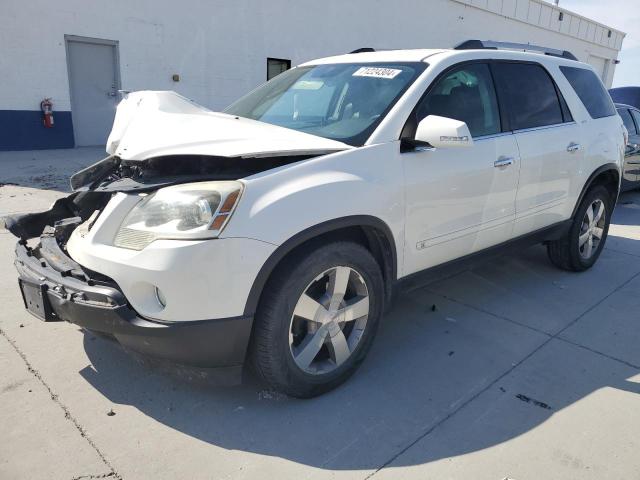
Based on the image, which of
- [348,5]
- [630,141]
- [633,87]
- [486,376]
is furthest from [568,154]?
[348,5]

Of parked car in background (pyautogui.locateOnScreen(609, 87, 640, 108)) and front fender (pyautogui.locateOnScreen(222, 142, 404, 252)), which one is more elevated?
parked car in background (pyautogui.locateOnScreen(609, 87, 640, 108))

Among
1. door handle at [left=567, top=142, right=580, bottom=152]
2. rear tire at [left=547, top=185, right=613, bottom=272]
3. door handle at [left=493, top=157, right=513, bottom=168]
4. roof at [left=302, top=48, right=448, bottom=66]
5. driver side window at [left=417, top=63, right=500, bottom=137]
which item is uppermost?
roof at [left=302, top=48, right=448, bottom=66]

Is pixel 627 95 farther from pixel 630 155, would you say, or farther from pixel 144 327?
pixel 144 327

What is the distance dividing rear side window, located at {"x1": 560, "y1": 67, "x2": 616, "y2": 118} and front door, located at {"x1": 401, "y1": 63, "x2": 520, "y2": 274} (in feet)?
4.46

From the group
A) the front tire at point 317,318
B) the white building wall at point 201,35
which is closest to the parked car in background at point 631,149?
the front tire at point 317,318

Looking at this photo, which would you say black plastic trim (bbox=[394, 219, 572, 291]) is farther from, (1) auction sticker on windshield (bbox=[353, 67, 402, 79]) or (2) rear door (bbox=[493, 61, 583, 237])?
(1) auction sticker on windshield (bbox=[353, 67, 402, 79])

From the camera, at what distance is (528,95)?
399 centimetres

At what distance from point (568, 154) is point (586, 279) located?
1.32 meters

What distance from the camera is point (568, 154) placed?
422 centimetres

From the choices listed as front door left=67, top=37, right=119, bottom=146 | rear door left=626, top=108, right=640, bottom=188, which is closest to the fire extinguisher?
front door left=67, top=37, right=119, bottom=146

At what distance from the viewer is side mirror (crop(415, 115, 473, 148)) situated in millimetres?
2820

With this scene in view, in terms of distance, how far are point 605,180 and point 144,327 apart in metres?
4.52

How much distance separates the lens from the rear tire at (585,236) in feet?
15.5

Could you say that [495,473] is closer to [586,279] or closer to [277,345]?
[277,345]
